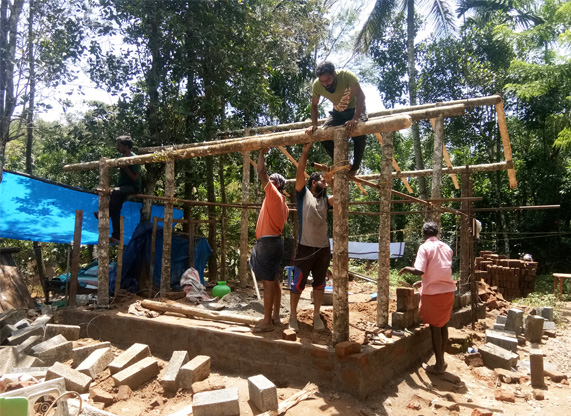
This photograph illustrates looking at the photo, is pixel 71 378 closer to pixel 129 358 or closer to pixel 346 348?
pixel 129 358

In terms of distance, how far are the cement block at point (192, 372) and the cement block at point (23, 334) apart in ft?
8.57

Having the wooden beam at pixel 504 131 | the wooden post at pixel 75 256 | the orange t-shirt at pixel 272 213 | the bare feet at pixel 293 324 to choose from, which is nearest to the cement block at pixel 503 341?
the wooden beam at pixel 504 131

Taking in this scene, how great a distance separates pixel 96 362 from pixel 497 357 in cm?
514

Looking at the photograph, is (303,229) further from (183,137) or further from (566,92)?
(566,92)

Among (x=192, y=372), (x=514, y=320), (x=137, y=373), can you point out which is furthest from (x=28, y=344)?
(x=514, y=320)

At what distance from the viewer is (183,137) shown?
9.56 metres

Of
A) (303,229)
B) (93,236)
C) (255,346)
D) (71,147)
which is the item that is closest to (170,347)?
(255,346)

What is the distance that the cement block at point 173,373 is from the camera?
426 cm

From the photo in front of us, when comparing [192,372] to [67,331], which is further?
[67,331]

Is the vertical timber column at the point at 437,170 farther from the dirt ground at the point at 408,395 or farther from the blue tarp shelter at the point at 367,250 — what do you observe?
the blue tarp shelter at the point at 367,250

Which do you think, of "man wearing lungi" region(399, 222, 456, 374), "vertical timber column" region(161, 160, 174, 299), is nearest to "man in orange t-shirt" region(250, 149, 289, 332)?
"man wearing lungi" region(399, 222, 456, 374)

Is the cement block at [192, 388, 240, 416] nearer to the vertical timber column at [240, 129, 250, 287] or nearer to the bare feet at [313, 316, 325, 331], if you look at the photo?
the bare feet at [313, 316, 325, 331]

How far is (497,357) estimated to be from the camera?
5.45 meters

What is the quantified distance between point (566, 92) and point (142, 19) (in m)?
13.6
